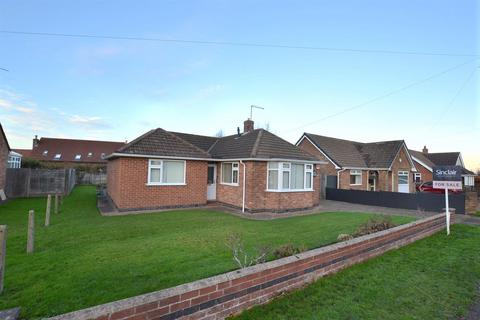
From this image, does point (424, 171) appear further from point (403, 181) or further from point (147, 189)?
point (147, 189)

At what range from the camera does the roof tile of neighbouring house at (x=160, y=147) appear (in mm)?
12092

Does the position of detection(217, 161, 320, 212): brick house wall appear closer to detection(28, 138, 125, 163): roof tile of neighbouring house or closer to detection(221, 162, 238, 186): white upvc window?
detection(221, 162, 238, 186): white upvc window

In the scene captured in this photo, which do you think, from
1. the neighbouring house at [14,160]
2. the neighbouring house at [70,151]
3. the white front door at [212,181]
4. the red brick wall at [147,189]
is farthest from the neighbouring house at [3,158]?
the neighbouring house at [70,151]

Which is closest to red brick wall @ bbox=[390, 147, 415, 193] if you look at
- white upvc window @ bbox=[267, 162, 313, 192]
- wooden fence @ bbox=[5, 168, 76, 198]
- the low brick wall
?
white upvc window @ bbox=[267, 162, 313, 192]

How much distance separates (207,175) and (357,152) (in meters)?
16.8

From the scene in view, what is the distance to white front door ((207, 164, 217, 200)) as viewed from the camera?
1531 centimetres

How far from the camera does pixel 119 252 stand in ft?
18.9

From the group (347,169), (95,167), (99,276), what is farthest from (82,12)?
(95,167)

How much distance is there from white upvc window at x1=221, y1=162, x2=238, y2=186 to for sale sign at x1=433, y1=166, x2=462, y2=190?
8.64 meters

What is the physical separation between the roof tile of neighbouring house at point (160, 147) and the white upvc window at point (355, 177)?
1346cm

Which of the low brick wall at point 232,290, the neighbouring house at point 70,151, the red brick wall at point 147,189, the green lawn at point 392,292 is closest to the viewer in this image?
the low brick wall at point 232,290

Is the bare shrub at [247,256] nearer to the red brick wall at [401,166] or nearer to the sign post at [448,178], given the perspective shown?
the sign post at [448,178]

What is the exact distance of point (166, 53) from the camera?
42.0 ft

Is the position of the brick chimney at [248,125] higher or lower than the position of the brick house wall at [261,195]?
higher
